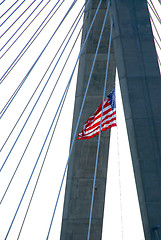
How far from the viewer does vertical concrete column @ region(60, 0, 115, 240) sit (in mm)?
22062

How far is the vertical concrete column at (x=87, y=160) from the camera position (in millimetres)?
22062

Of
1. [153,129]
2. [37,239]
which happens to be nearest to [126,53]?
[153,129]

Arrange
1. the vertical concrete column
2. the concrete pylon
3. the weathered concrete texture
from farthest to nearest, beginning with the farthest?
the vertical concrete column < the concrete pylon < the weathered concrete texture

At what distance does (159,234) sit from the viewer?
1486cm

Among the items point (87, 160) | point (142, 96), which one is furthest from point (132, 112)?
point (87, 160)

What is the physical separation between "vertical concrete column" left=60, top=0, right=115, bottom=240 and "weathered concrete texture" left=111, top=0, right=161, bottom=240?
13.8 feet

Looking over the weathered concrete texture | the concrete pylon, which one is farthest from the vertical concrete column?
the weathered concrete texture

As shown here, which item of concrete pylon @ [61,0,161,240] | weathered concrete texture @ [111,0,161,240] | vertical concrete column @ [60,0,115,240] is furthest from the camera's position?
vertical concrete column @ [60,0,115,240]

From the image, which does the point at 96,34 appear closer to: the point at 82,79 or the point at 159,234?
the point at 82,79

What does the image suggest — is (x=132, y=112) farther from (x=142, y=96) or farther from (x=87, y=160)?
(x=87, y=160)

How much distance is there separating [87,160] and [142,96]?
659cm

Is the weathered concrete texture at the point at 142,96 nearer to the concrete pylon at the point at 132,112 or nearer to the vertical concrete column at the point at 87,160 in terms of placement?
the concrete pylon at the point at 132,112

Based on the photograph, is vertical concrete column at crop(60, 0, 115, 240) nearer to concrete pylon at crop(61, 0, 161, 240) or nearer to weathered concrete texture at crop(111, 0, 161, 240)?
concrete pylon at crop(61, 0, 161, 240)

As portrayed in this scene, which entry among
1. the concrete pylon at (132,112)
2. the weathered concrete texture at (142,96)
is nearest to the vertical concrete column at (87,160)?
the concrete pylon at (132,112)
